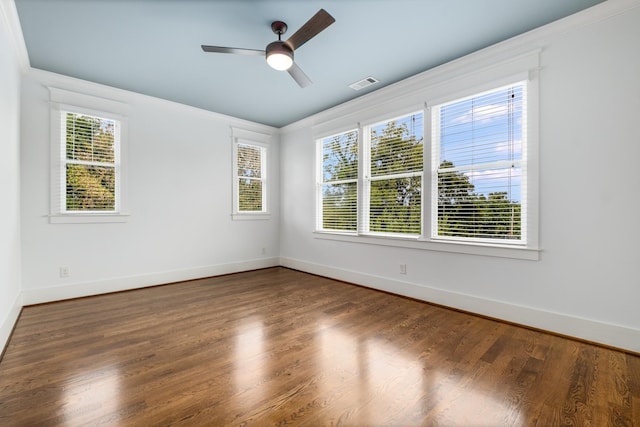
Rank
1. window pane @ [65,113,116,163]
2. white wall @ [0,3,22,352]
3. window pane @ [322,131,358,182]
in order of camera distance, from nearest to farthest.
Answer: white wall @ [0,3,22,352] < window pane @ [65,113,116,163] < window pane @ [322,131,358,182]

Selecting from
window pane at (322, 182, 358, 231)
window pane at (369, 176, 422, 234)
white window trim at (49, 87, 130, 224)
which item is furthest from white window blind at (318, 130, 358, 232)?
white window trim at (49, 87, 130, 224)

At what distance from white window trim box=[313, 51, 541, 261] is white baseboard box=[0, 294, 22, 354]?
3.91 m

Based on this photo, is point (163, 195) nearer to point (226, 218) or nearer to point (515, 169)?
point (226, 218)

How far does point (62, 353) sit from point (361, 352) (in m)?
2.41

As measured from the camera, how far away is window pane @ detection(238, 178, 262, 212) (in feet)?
18.1

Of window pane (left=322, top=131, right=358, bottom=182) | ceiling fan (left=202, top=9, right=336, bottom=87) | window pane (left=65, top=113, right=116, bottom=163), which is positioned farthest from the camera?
window pane (left=322, top=131, right=358, bottom=182)

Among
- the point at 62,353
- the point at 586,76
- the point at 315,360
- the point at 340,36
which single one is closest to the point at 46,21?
the point at 340,36

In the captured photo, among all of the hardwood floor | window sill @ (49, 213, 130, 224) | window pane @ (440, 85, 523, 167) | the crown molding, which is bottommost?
the hardwood floor

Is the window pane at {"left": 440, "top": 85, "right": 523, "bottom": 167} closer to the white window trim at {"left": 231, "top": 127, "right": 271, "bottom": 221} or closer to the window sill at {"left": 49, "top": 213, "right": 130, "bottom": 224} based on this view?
the white window trim at {"left": 231, "top": 127, "right": 271, "bottom": 221}

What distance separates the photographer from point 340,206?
4.94 m

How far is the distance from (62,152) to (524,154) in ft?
17.6

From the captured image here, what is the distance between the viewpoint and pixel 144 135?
4.32 meters

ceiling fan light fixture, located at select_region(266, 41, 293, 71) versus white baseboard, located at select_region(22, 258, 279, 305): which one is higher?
ceiling fan light fixture, located at select_region(266, 41, 293, 71)

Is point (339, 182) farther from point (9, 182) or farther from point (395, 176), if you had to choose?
point (9, 182)
